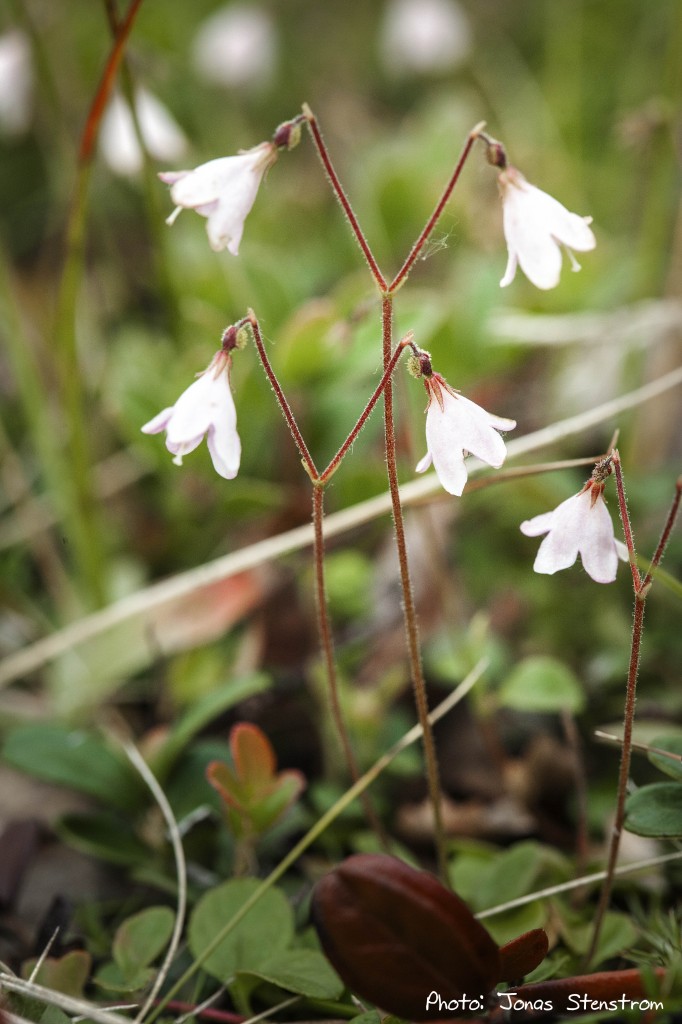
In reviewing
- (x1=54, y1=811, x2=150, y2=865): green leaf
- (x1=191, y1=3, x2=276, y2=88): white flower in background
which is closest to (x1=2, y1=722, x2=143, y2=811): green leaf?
(x1=54, y1=811, x2=150, y2=865): green leaf

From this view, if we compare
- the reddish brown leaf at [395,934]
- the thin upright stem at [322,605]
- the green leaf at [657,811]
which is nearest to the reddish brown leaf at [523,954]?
the reddish brown leaf at [395,934]

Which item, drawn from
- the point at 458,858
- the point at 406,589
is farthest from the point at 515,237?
the point at 458,858

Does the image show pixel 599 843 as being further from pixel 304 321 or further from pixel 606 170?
pixel 606 170

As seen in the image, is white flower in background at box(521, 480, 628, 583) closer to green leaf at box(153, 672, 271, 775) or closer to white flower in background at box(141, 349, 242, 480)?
white flower in background at box(141, 349, 242, 480)

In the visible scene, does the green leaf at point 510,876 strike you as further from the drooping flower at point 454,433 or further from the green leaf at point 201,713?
the drooping flower at point 454,433

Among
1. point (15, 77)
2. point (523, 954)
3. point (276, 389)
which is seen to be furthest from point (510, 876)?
point (15, 77)
